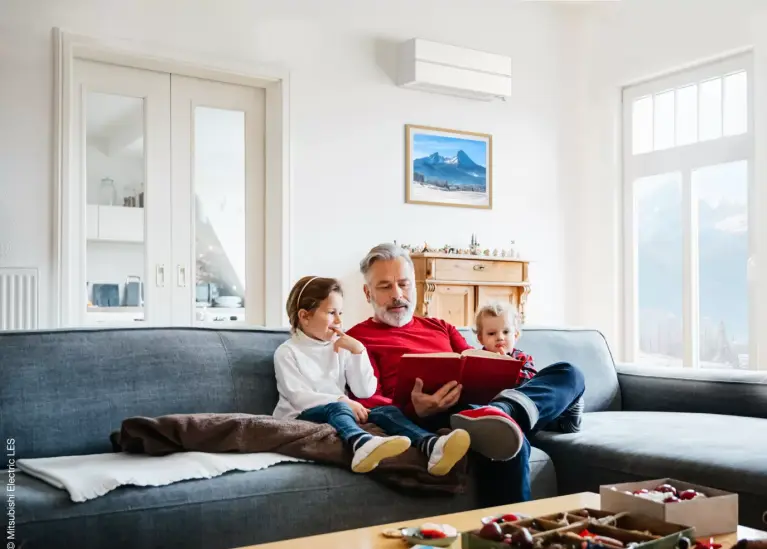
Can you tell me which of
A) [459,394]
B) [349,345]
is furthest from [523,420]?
[349,345]

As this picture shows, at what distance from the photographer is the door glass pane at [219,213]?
4.71 meters

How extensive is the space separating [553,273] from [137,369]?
13.3ft

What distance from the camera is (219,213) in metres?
4.77

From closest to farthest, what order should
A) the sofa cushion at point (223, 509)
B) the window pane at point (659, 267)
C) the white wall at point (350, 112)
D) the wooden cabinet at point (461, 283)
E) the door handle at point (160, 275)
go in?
the sofa cushion at point (223, 509) → the white wall at point (350, 112) → the door handle at point (160, 275) → the wooden cabinet at point (461, 283) → the window pane at point (659, 267)

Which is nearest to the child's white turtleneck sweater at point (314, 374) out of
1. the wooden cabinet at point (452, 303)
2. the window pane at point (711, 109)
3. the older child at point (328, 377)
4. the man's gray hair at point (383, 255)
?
the older child at point (328, 377)

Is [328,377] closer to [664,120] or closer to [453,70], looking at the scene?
[453,70]

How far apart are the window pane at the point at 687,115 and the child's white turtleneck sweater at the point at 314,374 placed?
365 centimetres

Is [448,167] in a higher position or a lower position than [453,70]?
lower

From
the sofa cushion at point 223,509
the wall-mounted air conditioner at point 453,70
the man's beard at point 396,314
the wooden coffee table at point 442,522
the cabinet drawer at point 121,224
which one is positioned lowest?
the sofa cushion at point 223,509

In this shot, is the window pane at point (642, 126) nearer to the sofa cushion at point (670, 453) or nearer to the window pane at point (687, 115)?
the window pane at point (687, 115)

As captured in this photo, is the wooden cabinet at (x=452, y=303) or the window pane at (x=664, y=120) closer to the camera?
the wooden cabinet at (x=452, y=303)

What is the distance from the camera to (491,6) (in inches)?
221

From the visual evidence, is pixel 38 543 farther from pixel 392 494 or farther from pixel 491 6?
pixel 491 6

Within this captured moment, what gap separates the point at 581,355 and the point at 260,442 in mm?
1507
